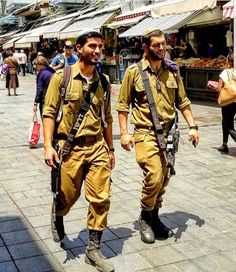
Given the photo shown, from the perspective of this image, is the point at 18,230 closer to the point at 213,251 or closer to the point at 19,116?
the point at 213,251

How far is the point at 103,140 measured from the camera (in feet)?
12.9

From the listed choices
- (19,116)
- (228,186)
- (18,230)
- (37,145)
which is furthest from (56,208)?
(19,116)

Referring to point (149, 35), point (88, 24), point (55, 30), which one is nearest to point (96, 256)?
point (149, 35)

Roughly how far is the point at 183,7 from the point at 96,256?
9641mm

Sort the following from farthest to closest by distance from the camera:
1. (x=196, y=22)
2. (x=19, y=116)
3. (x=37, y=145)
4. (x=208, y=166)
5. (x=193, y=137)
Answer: (x=196, y=22) < (x=19, y=116) < (x=37, y=145) < (x=208, y=166) < (x=193, y=137)

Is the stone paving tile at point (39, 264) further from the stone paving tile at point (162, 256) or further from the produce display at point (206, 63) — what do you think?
the produce display at point (206, 63)

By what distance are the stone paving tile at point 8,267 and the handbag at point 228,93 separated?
4132 millimetres

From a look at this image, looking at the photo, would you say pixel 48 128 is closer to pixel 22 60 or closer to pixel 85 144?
pixel 85 144

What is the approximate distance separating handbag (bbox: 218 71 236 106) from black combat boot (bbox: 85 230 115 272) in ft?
12.4

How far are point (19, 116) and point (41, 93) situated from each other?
17.4 feet

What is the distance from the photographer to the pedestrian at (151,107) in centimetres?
407

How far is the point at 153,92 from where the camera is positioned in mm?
4145

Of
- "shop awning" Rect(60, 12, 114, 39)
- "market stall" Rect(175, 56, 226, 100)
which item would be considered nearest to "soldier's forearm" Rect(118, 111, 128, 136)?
"market stall" Rect(175, 56, 226, 100)

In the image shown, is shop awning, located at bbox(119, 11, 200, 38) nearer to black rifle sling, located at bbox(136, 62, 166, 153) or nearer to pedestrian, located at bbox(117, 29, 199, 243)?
pedestrian, located at bbox(117, 29, 199, 243)
